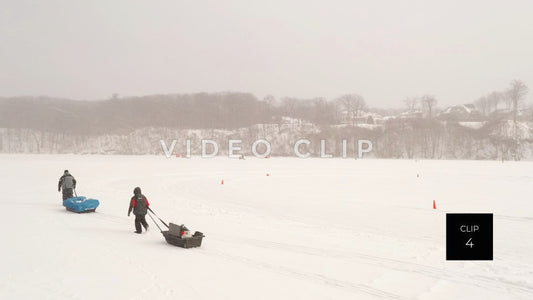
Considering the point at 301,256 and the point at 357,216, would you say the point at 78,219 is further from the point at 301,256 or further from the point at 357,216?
the point at 357,216

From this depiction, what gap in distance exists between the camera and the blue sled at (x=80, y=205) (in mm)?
15128

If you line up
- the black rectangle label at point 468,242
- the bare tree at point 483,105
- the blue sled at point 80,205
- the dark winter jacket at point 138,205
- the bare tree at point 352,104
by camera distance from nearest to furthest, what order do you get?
the black rectangle label at point 468,242
the dark winter jacket at point 138,205
the blue sled at point 80,205
the bare tree at point 352,104
the bare tree at point 483,105

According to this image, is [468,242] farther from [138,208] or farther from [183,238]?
[138,208]

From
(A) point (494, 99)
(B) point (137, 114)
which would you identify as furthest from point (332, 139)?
(B) point (137, 114)

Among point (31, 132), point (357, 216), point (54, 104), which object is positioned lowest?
point (357, 216)

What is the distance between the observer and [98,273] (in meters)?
7.95

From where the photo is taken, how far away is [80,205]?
15.1 metres

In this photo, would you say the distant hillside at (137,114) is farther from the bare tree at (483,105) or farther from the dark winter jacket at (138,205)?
the dark winter jacket at (138,205)

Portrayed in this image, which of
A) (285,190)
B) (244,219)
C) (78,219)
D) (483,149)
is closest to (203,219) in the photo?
(244,219)

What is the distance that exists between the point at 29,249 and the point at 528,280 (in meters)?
11.7

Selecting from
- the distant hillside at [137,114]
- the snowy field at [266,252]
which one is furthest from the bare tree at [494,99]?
the snowy field at [266,252]

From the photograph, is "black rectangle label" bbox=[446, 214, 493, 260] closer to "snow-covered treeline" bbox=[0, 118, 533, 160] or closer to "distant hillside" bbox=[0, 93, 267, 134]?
"snow-covered treeline" bbox=[0, 118, 533, 160]

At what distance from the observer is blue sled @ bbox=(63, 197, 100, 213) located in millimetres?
15128

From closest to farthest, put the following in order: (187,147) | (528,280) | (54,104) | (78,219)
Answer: (528,280) → (78,219) → (187,147) → (54,104)
